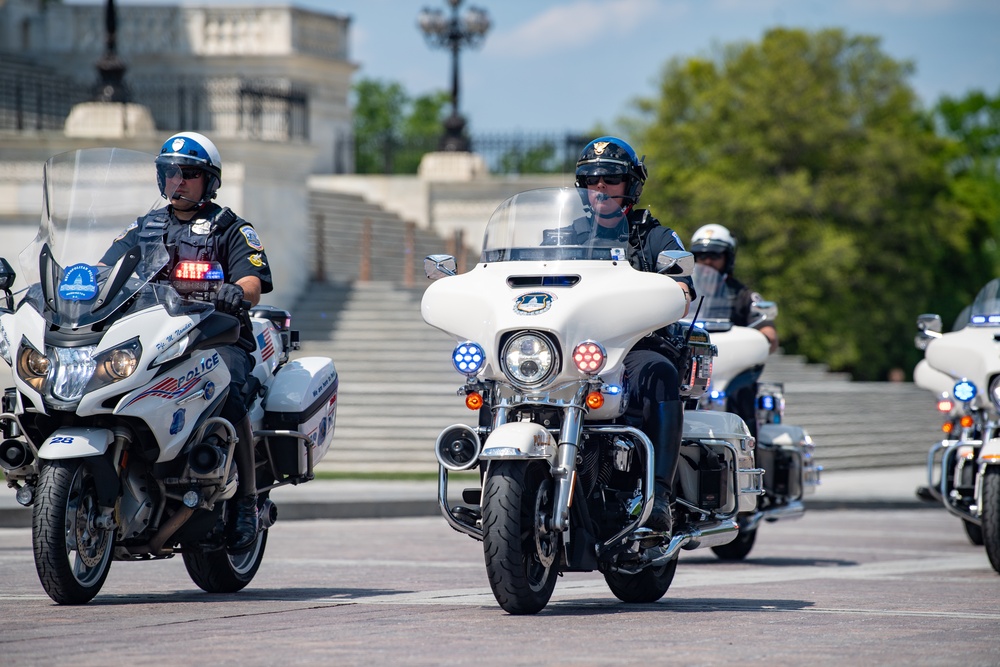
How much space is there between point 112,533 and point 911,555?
22.3 feet

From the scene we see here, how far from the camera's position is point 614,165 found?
8.27 meters

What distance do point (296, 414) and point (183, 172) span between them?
1299 mm

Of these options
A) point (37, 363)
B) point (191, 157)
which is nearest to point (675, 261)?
point (191, 157)

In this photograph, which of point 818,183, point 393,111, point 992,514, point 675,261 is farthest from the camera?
point 393,111

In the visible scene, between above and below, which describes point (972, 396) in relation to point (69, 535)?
above

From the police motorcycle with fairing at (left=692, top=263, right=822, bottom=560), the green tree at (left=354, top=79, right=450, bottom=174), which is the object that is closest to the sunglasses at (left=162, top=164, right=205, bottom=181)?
the police motorcycle with fairing at (left=692, top=263, right=822, bottom=560)

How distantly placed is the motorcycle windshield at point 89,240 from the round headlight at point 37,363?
165 mm

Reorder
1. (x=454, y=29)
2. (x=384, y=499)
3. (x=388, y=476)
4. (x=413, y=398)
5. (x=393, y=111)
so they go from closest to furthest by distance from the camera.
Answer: (x=384, y=499)
(x=388, y=476)
(x=413, y=398)
(x=454, y=29)
(x=393, y=111)

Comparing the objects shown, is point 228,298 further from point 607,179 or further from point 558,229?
point 607,179

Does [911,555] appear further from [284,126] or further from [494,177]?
[494,177]

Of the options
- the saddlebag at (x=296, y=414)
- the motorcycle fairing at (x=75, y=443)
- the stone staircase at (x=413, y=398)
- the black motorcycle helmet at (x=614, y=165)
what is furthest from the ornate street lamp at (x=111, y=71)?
the motorcycle fairing at (x=75, y=443)

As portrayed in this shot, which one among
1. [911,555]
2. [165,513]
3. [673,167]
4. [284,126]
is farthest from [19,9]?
[165,513]

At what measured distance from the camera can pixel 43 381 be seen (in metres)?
7.56

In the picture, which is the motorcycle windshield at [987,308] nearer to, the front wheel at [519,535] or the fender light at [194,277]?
the front wheel at [519,535]
